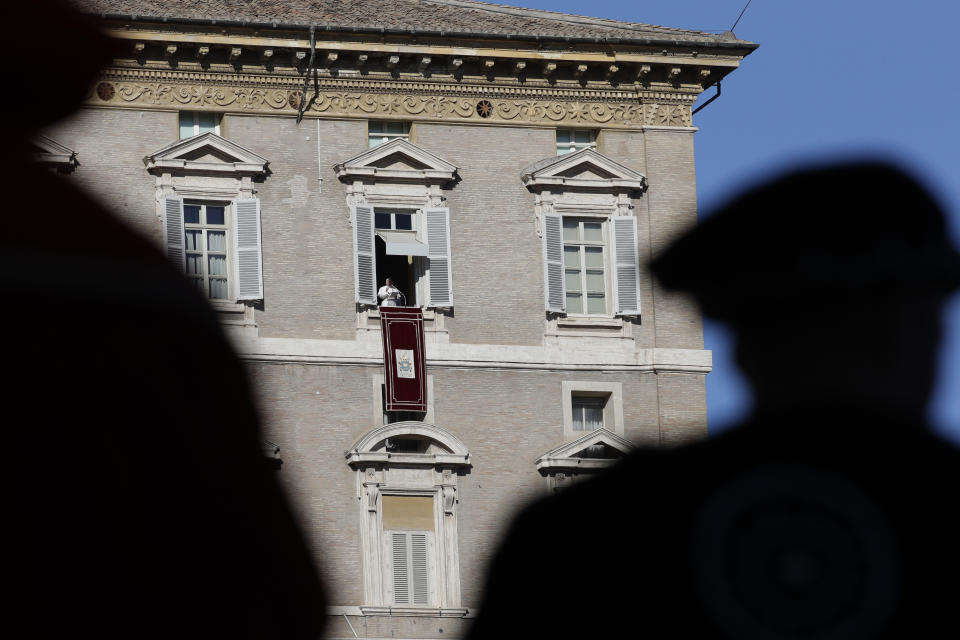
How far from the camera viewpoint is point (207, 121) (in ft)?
107

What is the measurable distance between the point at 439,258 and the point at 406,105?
2.76 metres

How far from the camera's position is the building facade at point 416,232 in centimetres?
3106

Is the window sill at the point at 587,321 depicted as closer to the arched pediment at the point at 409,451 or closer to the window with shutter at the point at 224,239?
the arched pediment at the point at 409,451

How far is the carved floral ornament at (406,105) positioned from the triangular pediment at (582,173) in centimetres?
88

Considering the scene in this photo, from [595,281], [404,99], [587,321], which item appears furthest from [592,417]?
[404,99]

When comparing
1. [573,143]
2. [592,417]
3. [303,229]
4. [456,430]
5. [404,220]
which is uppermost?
[573,143]

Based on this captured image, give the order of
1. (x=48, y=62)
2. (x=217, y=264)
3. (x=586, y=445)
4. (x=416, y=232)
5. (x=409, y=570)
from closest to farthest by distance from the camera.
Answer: (x=48, y=62), (x=409, y=570), (x=586, y=445), (x=217, y=264), (x=416, y=232)

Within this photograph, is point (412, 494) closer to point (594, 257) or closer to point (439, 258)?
point (439, 258)

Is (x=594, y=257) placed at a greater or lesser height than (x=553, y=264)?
greater

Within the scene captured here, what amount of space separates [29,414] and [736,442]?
3.30 ft

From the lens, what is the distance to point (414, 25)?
32.9 meters

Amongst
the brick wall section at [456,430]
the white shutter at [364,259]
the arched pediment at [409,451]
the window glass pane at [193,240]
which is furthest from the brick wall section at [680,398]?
the window glass pane at [193,240]

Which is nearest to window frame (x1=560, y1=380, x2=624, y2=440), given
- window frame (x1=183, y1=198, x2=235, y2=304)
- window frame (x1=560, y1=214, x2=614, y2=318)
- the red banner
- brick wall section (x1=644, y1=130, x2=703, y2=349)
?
window frame (x1=560, y1=214, x2=614, y2=318)

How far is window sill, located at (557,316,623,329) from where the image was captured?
3238 centimetres
